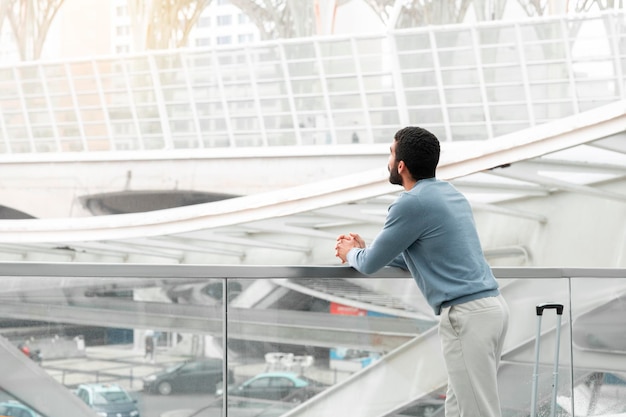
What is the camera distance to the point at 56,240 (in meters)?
11.8

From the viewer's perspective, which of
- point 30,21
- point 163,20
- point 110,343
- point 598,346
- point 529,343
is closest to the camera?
point 110,343

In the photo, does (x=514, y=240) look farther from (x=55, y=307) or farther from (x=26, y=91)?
(x=26, y=91)

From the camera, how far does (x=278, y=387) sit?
8.63ft

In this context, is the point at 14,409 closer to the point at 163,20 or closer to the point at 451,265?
the point at 451,265

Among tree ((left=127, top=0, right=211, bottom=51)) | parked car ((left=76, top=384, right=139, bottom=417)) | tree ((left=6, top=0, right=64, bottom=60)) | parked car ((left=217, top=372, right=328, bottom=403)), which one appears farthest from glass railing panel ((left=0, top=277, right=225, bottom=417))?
tree ((left=6, top=0, right=64, bottom=60))

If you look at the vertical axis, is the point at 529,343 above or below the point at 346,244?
below

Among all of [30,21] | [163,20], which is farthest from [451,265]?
[30,21]

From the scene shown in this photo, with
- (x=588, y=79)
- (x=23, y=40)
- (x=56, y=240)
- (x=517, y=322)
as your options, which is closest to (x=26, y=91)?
(x=23, y=40)

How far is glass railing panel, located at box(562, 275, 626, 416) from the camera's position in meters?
3.28

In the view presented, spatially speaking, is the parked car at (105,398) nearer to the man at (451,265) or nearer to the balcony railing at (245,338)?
the balcony railing at (245,338)

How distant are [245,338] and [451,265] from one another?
2.21 feet

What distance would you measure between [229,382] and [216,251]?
12010 millimetres

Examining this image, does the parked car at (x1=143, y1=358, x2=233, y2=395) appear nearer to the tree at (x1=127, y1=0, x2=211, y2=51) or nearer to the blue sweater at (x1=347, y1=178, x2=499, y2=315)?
the blue sweater at (x1=347, y1=178, x2=499, y2=315)

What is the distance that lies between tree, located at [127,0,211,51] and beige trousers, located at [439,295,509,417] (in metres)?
21.9
